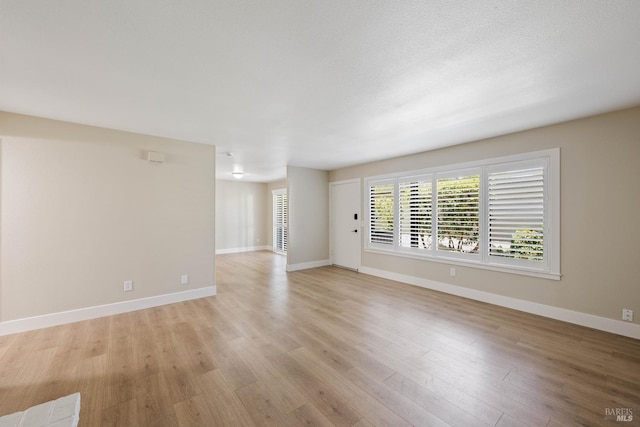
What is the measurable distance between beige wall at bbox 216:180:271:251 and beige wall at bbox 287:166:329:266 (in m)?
3.38

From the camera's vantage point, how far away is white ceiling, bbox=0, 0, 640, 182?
1.43 m

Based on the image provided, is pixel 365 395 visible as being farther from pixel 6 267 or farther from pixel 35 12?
pixel 6 267

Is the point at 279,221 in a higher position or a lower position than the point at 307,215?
lower

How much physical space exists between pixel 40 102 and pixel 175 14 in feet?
7.64

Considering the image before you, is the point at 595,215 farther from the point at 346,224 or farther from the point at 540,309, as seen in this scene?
the point at 346,224

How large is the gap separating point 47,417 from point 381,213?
5006 millimetres

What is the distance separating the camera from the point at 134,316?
10.9 ft

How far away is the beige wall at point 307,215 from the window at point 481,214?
1.64 metres

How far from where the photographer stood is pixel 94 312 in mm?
3229

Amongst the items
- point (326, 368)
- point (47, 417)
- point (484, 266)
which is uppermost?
point (484, 266)

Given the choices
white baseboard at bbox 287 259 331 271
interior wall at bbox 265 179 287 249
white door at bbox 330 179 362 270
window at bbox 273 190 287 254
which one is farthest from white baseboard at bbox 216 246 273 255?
white door at bbox 330 179 362 270

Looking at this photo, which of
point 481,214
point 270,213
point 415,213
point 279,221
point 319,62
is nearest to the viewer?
point 319,62

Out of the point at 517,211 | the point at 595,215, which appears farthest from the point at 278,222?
the point at 595,215

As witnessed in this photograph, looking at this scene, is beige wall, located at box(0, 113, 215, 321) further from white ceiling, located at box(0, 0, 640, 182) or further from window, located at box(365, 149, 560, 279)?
window, located at box(365, 149, 560, 279)
